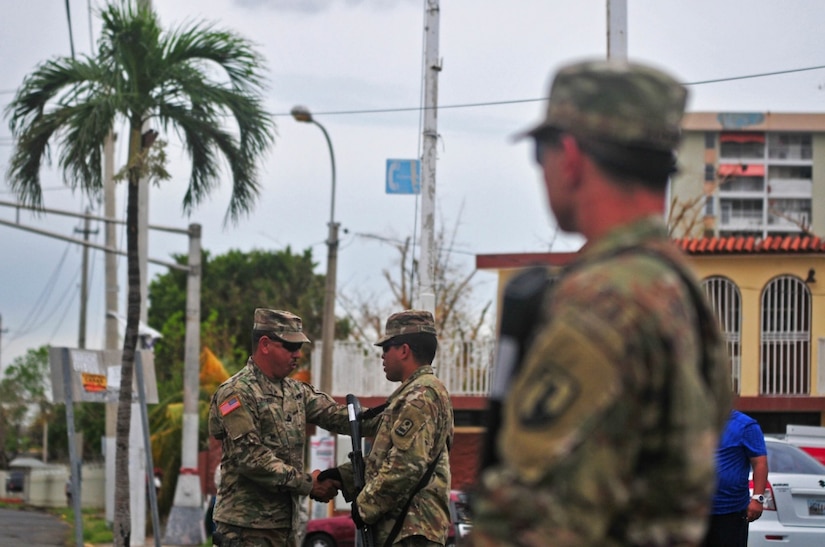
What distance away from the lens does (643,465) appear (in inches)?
90.4

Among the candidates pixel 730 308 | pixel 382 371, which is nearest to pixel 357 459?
pixel 382 371

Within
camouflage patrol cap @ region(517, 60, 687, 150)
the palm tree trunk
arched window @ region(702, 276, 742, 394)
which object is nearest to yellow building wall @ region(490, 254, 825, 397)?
arched window @ region(702, 276, 742, 394)

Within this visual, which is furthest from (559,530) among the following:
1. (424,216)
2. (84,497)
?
(84,497)

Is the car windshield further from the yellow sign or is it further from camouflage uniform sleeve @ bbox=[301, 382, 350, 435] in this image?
the yellow sign

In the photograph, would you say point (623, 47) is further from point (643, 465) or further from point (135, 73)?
point (643, 465)

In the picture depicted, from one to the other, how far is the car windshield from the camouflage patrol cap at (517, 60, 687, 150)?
33.9ft

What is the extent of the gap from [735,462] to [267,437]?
11.7 feet

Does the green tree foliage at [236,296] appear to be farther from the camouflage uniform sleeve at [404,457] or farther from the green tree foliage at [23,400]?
the camouflage uniform sleeve at [404,457]

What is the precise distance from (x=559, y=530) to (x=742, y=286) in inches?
1016

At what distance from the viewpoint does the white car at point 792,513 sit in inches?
459

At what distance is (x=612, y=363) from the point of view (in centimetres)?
222

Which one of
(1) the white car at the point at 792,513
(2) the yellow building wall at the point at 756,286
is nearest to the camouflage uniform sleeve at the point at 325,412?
(1) the white car at the point at 792,513

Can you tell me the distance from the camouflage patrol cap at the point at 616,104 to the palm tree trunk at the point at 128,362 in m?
11.0

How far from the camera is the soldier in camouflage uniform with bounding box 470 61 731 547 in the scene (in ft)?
7.29
